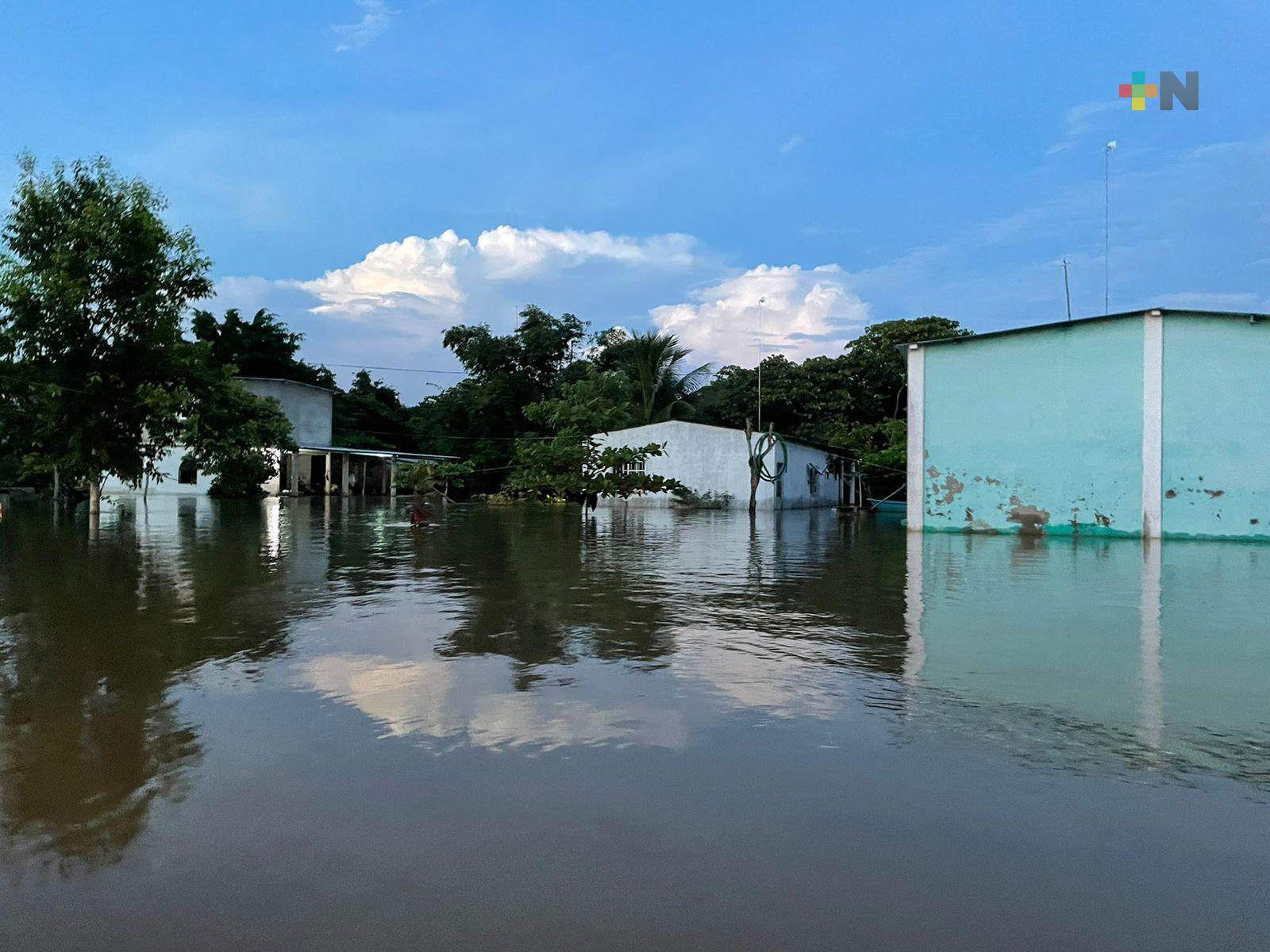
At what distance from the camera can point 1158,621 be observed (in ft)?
26.0

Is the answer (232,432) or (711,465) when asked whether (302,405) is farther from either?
(711,465)

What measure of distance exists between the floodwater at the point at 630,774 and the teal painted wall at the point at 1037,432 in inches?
433

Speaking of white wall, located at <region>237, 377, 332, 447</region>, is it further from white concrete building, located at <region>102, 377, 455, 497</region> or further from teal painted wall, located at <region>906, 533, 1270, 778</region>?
teal painted wall, located at <region>906, 533, 1270, 778</region>

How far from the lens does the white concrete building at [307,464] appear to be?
41.9 m

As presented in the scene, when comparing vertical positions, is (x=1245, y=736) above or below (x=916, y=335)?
below

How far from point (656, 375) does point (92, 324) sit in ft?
94.9

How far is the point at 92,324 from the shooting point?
2248 cm

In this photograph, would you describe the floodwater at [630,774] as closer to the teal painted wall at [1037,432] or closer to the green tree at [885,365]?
the teal painted wall at [1037,432]

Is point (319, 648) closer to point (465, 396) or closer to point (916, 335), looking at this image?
point (916, 335)

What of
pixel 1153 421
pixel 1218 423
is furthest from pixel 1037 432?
pixel 1218 423

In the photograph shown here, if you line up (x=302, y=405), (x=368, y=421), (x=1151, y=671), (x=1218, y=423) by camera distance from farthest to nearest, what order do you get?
(x=368, y=421), (x=302, y=405), (x=1218, y=423), (x=1151, y=671)

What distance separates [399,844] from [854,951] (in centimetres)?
149

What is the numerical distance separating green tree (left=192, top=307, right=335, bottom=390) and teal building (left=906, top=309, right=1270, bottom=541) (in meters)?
39.5

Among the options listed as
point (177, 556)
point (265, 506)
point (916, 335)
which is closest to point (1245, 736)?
point (177, 556)
